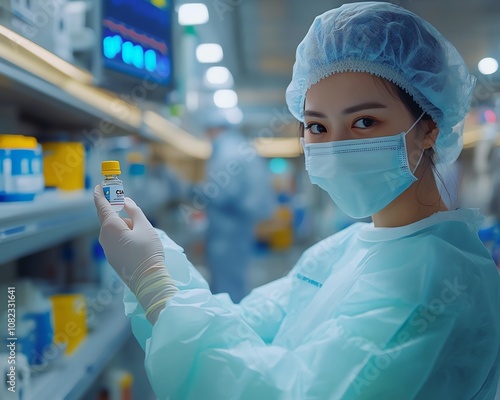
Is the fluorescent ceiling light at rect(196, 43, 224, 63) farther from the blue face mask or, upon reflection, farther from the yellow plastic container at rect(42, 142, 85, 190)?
the blue face mask

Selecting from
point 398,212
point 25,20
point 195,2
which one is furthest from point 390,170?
point 195,2

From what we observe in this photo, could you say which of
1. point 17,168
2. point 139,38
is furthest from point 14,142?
point 139,38

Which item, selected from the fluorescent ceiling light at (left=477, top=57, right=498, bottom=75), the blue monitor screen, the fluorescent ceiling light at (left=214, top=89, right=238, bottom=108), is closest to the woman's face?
the fluorescent ceiling light at (left=477, top=57, right=498, bottom=75)

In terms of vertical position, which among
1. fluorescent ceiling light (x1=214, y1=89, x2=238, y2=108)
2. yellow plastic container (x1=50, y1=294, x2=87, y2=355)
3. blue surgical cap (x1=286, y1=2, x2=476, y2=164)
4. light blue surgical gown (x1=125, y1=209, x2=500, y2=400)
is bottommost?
yellow plastic container (x1=50, y1=294, x2=87, y2=355)

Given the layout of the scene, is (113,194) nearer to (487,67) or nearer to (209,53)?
(487,67)

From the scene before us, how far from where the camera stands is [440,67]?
1170 mm

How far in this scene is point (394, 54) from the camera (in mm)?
1130

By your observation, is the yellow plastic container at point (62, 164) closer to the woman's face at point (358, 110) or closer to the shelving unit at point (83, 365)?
the shelving unit at point (83, 365)

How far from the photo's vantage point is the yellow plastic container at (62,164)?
1811mm

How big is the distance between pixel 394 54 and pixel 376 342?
630 mm

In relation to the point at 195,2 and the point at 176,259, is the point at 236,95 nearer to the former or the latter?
the point at 195,2

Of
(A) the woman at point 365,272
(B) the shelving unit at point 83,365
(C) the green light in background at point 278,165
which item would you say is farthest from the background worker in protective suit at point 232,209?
(C) the green light in background at point 278,165

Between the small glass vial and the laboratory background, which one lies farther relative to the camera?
the laboratory background

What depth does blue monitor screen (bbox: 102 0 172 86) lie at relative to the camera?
2215 millimetres
